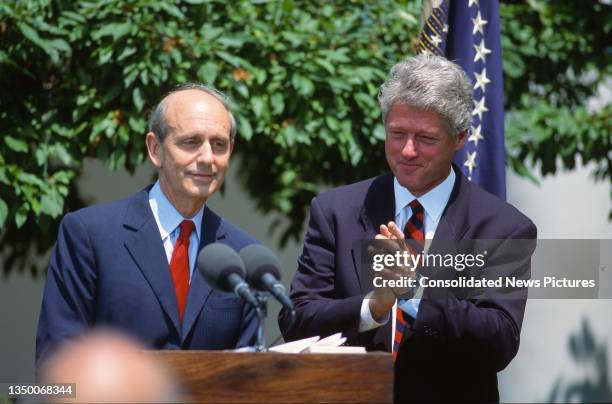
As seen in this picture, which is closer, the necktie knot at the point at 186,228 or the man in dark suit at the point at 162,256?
the man in dark suit at the point at 162,256

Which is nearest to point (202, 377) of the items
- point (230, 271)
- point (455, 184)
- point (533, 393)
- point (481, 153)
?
point (230, 271)

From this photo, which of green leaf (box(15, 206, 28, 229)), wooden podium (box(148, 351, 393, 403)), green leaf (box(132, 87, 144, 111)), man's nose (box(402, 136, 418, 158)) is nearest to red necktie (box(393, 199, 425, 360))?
man's nose (box(402, 136, 418, 158))

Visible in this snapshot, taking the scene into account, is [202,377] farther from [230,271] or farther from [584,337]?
[584,337]

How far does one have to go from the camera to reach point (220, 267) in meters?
2.64

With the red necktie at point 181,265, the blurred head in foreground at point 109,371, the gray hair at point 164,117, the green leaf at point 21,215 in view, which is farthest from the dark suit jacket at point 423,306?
the green leaf at point 21,215

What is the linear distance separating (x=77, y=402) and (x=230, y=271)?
2.01ft

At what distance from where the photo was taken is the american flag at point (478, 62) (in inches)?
177

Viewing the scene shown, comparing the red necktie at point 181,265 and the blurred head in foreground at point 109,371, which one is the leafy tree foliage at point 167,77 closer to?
the red necktie at point 181,265

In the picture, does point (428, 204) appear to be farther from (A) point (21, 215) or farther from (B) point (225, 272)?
(A) point (21, 215)

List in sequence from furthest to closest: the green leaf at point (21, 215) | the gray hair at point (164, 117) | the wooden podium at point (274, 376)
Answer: the green leaf at point (21, 215) < the gray hair at point (164, 117) < the wooden podium at point (274, 376)

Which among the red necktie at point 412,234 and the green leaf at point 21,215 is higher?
the green leaf at point 21,215

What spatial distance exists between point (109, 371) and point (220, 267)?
462mm

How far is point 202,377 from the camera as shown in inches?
102

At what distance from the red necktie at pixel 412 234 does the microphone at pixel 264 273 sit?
2.38 ft
